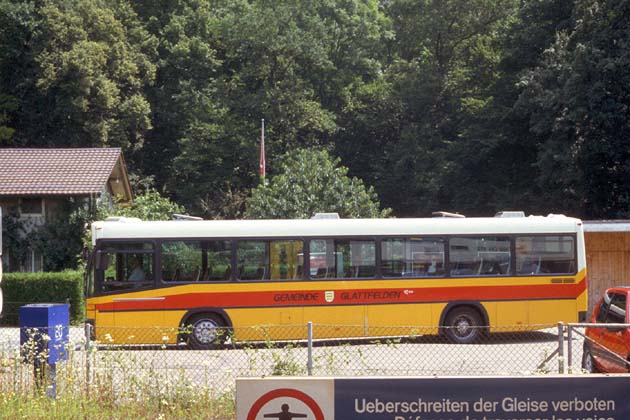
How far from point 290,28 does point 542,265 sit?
3106 centimetres

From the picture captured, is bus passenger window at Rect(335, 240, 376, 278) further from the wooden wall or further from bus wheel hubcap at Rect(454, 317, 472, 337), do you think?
the wooden wall

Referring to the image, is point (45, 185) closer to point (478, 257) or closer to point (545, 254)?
point (478, 257)

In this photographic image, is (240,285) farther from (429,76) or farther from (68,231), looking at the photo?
(429,76)

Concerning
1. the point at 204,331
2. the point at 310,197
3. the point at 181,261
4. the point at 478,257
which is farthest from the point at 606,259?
the point at 310,197

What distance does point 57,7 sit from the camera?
46.4 meters

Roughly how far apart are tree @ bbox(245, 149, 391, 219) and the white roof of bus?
12752mm

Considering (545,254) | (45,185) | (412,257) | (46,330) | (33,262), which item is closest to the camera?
(46,330)

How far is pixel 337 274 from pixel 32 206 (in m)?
17.0

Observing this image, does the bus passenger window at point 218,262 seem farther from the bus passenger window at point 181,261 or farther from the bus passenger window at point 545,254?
the bus passenger window at point 545,254

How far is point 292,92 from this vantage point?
47719 millimetres

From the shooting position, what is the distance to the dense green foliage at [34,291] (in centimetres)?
2538

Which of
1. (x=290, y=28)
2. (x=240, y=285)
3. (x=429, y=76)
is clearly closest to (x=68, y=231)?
(x=240, y=285)

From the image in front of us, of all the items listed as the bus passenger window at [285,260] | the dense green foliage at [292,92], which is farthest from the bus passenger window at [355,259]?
the dense green foliage at [292,92]

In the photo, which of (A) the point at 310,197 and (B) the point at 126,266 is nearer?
(B) the point at 126,266
